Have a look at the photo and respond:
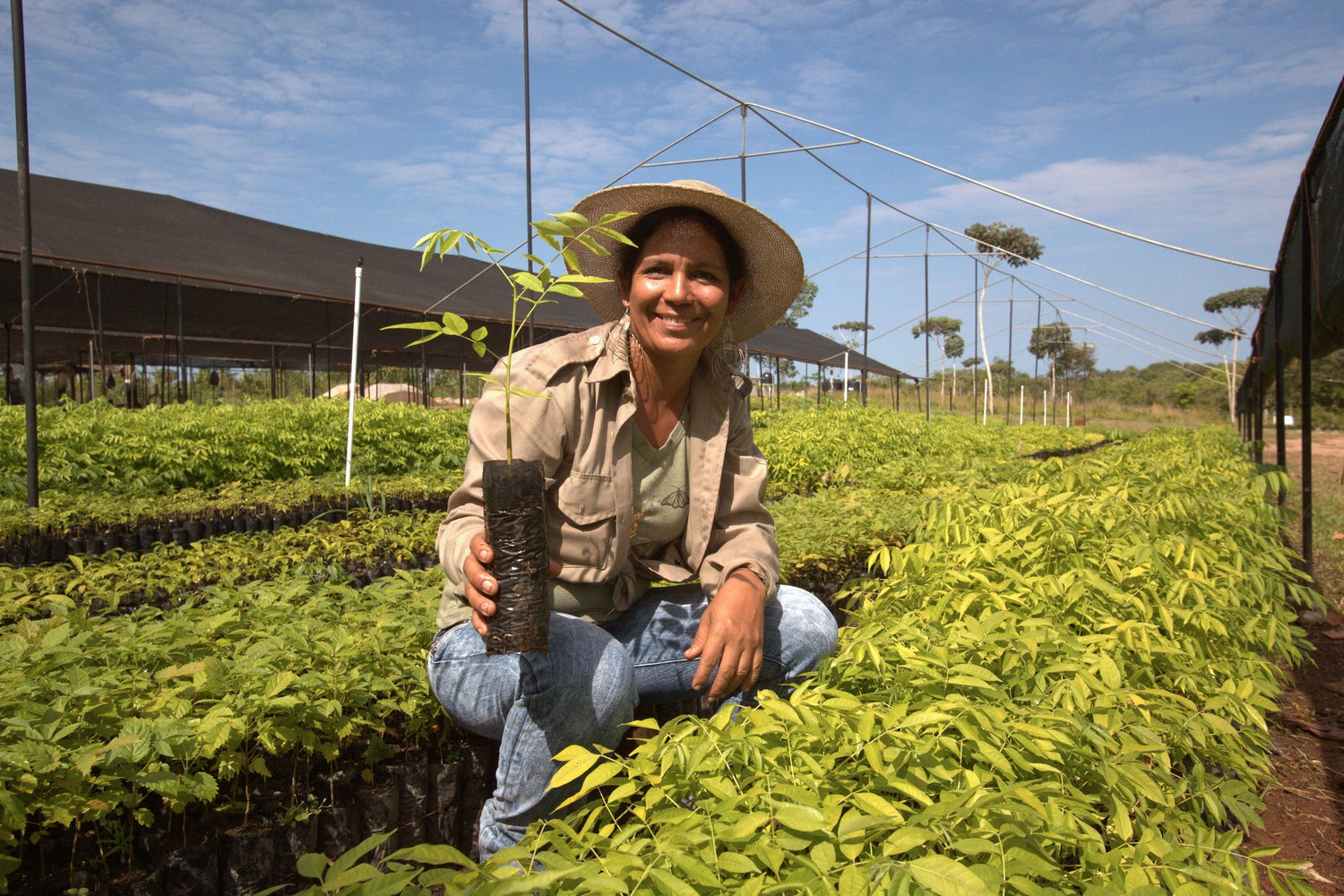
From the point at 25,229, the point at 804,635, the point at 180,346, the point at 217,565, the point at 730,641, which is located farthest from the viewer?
the point at 180,346

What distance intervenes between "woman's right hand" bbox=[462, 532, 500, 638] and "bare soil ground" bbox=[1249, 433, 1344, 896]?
1312 mm

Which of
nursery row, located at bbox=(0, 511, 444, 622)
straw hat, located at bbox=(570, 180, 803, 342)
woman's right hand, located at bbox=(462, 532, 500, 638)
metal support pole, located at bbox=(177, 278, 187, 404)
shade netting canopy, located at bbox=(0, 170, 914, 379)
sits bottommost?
nursery row, located at bbox=(0, 511, 444, 622)

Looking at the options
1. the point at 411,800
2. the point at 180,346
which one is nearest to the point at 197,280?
the point at 180,346

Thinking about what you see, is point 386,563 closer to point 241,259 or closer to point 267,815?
point 267,815

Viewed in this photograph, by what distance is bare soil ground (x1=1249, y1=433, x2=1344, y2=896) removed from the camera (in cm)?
218

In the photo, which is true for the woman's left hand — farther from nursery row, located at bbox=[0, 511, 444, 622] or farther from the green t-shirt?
nursery row, located at bbox=[0, 511, 444, 622]

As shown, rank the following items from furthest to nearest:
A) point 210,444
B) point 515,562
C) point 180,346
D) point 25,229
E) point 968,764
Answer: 1. point 180,346
2. point 210,444
3. point 25,229
4. point 515,562
5. point 968,764

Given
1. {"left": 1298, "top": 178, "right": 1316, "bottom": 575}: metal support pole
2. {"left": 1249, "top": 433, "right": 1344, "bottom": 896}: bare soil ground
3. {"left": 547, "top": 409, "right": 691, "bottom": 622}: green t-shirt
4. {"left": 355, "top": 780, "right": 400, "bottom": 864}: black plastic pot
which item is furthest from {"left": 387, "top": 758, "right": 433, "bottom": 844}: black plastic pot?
{"left": 1298, "top": 178, "right": 1316, "bottom": 575}: metal support pole

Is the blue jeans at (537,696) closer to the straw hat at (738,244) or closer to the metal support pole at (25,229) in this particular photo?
the straw hat at (738,244)

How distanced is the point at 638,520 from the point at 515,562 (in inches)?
21.9

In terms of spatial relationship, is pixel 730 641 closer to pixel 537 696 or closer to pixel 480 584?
pixel 537 696

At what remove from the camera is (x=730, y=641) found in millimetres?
1755

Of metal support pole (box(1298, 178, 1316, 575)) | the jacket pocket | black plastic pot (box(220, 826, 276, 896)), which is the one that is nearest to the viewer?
black plastic pot (box(220, 826, 276, 896))

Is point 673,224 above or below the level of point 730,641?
above
